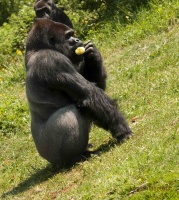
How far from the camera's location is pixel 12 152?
830 cm

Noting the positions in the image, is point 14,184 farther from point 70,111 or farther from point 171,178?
point 171,178

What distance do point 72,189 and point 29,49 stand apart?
Result: 5.90ft

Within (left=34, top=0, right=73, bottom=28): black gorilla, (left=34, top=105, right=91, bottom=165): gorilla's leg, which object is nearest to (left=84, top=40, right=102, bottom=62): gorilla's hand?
(left=34, top=105, right=91, bottom=165): gorilla's leg

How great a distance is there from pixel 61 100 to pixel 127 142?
0.85 meters

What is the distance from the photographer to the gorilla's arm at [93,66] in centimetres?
705

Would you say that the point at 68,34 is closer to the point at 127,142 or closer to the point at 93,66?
the point at 93,66

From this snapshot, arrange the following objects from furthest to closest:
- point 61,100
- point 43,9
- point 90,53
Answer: point 43,9
point 90,53
point 61,100

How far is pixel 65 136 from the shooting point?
6.63 metres

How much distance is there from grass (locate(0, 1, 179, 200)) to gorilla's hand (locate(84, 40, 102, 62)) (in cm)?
88

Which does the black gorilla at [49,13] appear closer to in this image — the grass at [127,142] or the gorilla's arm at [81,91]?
the grass at [127,142]

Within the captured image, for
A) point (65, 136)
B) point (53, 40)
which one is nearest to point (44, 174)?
point (65, 136)

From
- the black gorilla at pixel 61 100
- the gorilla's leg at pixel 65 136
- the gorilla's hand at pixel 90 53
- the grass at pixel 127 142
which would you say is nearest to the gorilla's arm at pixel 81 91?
the black gorilla at pixel 61 100

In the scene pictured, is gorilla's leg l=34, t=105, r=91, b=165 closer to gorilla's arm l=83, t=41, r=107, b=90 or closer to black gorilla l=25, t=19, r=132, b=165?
black gorilla l=25, t=19, r=132, b=165

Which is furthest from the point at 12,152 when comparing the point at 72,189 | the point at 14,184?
the point at 72,189
